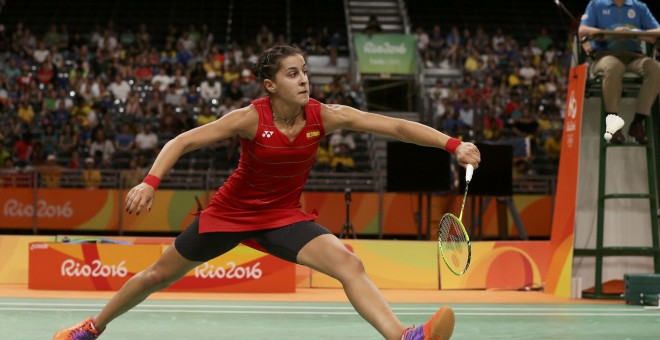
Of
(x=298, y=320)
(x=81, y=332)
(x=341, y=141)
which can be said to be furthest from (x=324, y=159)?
(x=81, y=332)

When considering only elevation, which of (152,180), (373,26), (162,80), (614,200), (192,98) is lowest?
(614,200)

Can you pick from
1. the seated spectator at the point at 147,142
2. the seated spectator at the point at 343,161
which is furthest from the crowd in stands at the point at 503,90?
the seated spectator at the point at 147,142

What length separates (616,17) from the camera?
10039mm

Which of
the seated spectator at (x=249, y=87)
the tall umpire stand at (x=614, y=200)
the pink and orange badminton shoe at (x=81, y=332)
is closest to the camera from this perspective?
the pink and orange badminton shoe at (x=81, y=332)

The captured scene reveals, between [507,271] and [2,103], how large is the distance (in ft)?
42.6

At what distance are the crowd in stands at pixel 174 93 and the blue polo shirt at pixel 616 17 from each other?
771 centimetres

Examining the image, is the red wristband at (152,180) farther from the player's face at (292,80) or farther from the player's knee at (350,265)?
the player's knee at (350,265)

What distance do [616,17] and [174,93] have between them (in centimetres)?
1292

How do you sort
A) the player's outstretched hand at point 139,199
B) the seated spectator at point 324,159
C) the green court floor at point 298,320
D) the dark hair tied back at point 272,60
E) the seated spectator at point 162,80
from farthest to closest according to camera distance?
1. the seated spectator at point 162,80
2. the seated spectator at point 324,159
3. the green court floor at point 298,320
4. the dark hair tied back at point 272,60
5. the player's outstretched hand at point 139,199

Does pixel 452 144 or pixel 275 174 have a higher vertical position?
pixel 452 144

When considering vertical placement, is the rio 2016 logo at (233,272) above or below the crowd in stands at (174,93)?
below

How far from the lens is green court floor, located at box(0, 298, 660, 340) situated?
7.15m

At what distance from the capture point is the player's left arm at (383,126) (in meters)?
5.12

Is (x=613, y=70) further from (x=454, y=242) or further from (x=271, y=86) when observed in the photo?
(x=271, y=86)
